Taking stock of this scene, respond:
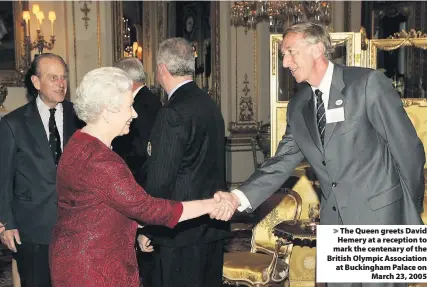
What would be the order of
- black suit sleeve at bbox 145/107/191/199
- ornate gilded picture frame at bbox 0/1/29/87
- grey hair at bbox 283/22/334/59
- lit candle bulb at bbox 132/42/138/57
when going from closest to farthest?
1. grey hair at bbox 283/22/334/59
2. black suit sleeve at bbox 145/107/191/199
3. ornate gilded picture frame at bbox 0/1/29/87
4. lit candle bulb at bbox 132/42/138/57

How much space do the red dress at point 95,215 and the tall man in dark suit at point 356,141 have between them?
100 cm

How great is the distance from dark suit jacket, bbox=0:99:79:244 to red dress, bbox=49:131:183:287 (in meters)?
1.07

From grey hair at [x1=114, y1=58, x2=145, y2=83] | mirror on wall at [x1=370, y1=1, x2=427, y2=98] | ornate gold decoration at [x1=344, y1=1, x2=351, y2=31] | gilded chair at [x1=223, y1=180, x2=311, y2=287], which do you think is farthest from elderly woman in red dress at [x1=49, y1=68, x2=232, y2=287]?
mirror on wall at [x1=370, y1=1, x2=427, y2=98]

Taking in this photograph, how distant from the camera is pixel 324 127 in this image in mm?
2992

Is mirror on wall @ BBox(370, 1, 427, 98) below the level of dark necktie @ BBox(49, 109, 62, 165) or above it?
above

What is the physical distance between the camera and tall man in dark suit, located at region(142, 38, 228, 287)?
10.6ft

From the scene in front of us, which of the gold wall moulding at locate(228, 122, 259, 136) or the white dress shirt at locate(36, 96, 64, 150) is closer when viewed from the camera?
the white dress shirt at locate(36, 96, 64, 150)

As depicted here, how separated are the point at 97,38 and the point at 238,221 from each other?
3504mm

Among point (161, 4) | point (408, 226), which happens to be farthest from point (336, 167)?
point (161, 4)

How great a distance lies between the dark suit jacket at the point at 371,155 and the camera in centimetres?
282

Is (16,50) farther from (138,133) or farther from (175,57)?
(175,57)

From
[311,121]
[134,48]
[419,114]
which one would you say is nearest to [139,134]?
[311,121]

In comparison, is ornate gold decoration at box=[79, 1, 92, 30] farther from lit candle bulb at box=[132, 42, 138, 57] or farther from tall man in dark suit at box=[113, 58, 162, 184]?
tall man in dark suit at box=[113, 58, 162, 184]

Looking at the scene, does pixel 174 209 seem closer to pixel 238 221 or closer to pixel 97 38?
pixel 238 221
